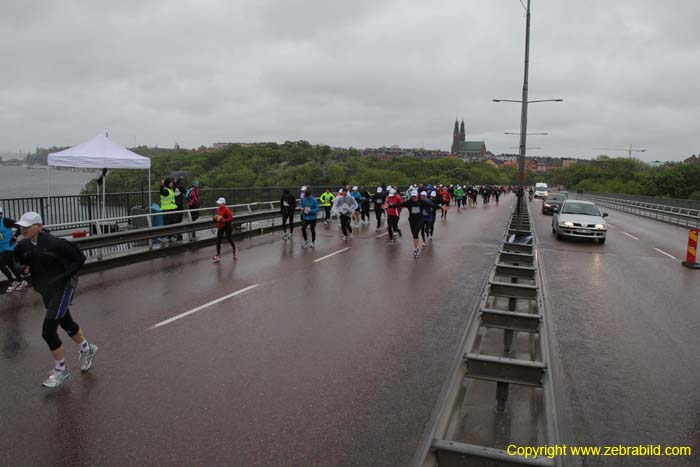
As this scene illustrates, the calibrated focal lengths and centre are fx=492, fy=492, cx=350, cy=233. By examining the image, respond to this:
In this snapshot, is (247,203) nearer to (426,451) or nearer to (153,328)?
(153,328)

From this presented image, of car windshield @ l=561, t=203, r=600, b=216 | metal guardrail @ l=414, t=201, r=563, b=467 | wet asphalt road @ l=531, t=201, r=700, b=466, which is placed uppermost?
car windshield @ l=561, t=203, r=600, b=216

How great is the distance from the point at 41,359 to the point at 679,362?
749 centimetres

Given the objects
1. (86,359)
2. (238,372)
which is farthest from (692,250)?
(86,359)

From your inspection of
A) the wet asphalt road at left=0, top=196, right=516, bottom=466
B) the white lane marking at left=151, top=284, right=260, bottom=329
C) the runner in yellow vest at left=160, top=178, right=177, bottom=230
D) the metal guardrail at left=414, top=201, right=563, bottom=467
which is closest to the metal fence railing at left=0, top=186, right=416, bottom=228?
the runner in yellow vest at left=160, top=178, right=177, bottom=230

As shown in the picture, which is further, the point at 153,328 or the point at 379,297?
the point at 379,297

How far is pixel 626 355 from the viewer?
6.07m

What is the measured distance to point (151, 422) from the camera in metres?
4.18

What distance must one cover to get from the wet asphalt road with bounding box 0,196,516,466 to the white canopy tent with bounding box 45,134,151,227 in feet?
17.0

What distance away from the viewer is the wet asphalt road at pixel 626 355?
13.7 feet

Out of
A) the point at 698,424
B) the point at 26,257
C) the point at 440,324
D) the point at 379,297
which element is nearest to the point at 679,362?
the point at 698,424

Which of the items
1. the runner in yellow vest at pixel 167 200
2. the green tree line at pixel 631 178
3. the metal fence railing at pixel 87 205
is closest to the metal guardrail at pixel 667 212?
the metal fence railing at pixel 87 205

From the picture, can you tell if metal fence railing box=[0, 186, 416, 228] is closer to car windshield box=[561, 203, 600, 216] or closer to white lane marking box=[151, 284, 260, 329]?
white lane marking box=[151, 284, 260, 329]

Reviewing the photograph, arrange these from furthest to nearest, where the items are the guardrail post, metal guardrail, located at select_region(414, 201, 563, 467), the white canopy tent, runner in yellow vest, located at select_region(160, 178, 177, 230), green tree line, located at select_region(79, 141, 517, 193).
Result: 1. green tree line, located at select_region(79, 141, 517, 193)
2. runner in yellow vest, located at select_region(160, 178, 177, 230)
3. the white canopy tent
4. the guardrail post
5. metal guardrail, located at select_region(414, 201, 563, 467)

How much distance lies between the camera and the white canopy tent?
44.8 ft
